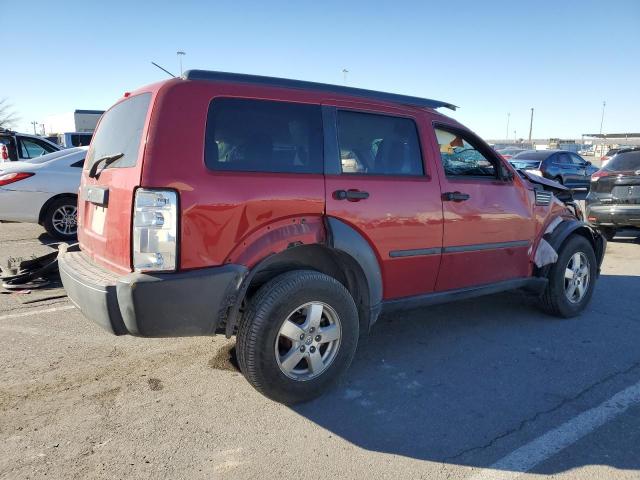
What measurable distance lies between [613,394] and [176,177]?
3137 millimetres

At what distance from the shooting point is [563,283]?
458 centimetres

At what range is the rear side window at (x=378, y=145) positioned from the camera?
10.8 feet

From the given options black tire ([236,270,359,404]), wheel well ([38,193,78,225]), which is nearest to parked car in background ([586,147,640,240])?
black tire ([236,270,359,404])

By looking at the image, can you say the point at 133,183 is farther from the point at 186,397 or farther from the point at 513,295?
the point at 513,295

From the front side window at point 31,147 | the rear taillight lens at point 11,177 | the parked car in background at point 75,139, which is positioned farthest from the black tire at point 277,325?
the parked car in background at point 75,139

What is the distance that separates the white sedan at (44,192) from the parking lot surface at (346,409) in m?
3.45

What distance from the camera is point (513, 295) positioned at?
5441 mm

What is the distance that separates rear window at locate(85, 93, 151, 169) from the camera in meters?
2.80

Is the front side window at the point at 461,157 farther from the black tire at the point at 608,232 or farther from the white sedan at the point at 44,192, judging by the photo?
the black tire at the point at 608,232

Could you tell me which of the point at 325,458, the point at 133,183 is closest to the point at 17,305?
the point at 133,183

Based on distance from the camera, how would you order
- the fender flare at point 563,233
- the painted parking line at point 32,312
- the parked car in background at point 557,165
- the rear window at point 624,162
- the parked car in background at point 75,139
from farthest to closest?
the parked car in background at point 75,139 → the parked car in background at point 557,165 → the rear window at point 624,162 → the fender flare at point 563,233 → the painted parking line at point 32,312

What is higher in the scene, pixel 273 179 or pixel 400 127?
pixel 400 127

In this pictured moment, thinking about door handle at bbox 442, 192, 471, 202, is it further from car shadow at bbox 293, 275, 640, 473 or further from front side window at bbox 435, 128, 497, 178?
car shadow at bbox 293, 275, 640, 473

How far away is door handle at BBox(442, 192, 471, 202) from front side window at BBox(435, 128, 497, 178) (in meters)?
0.19
